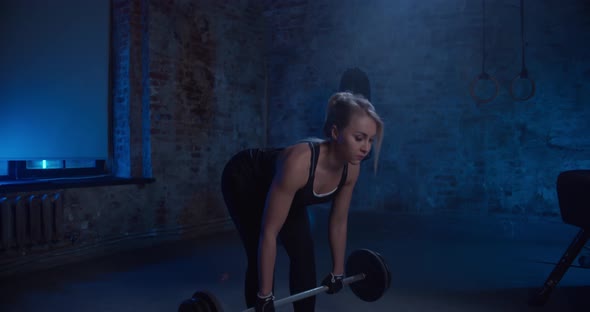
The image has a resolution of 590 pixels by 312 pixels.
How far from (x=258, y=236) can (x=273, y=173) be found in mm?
334

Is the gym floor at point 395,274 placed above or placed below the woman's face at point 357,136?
below

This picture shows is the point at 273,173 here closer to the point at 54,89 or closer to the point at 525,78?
the point at 54,89

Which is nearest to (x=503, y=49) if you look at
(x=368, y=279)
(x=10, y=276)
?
(x=368, y=279)

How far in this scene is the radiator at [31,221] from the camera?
3.85 meters

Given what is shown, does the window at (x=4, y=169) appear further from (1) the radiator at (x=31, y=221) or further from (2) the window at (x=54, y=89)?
(1) the radiator at (x=31, y=221)

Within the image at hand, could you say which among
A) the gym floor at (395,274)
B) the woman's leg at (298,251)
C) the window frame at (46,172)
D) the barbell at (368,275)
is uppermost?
the window frame at (46,172)

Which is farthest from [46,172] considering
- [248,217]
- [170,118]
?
[248,217]

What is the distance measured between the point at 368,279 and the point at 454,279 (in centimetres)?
158

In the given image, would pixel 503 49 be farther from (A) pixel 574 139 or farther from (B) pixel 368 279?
(B) pixel 368 279

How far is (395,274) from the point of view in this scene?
393 cm

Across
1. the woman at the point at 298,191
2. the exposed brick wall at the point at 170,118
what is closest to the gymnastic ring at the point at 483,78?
the exposed brick wall at the point at 170,118

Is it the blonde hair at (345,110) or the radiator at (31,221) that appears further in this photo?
the radiator at (31,221)

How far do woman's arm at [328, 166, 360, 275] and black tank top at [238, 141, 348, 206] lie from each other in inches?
1.8

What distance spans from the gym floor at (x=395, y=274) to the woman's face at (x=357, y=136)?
153cm
